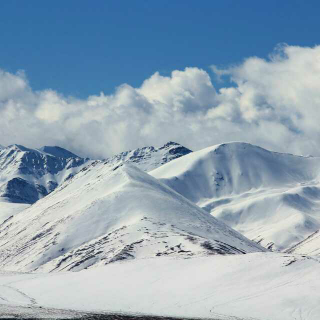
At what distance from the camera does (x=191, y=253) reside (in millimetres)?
193000

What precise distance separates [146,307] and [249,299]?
609 inches

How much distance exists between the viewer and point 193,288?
99.1 metres

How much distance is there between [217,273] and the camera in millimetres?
105688

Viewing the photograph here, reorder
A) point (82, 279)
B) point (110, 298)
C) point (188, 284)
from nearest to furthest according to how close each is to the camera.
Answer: point (110, 298)
point (188, 284)
point (82, 279)

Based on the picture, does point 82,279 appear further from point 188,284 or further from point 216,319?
point 216,319

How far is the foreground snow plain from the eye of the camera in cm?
8488

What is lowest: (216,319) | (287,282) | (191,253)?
(216,319)

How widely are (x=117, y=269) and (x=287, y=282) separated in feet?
131

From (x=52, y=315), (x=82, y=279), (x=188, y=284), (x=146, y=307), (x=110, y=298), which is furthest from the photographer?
(x=82, y=279)

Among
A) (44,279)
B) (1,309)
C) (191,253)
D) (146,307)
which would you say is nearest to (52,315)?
(1,309)

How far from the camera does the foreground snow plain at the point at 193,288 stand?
84.9m

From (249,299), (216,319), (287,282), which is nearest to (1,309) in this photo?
(216,319)

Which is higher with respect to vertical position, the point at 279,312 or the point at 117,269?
the point at 117,269

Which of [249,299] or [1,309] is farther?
[249,299]
